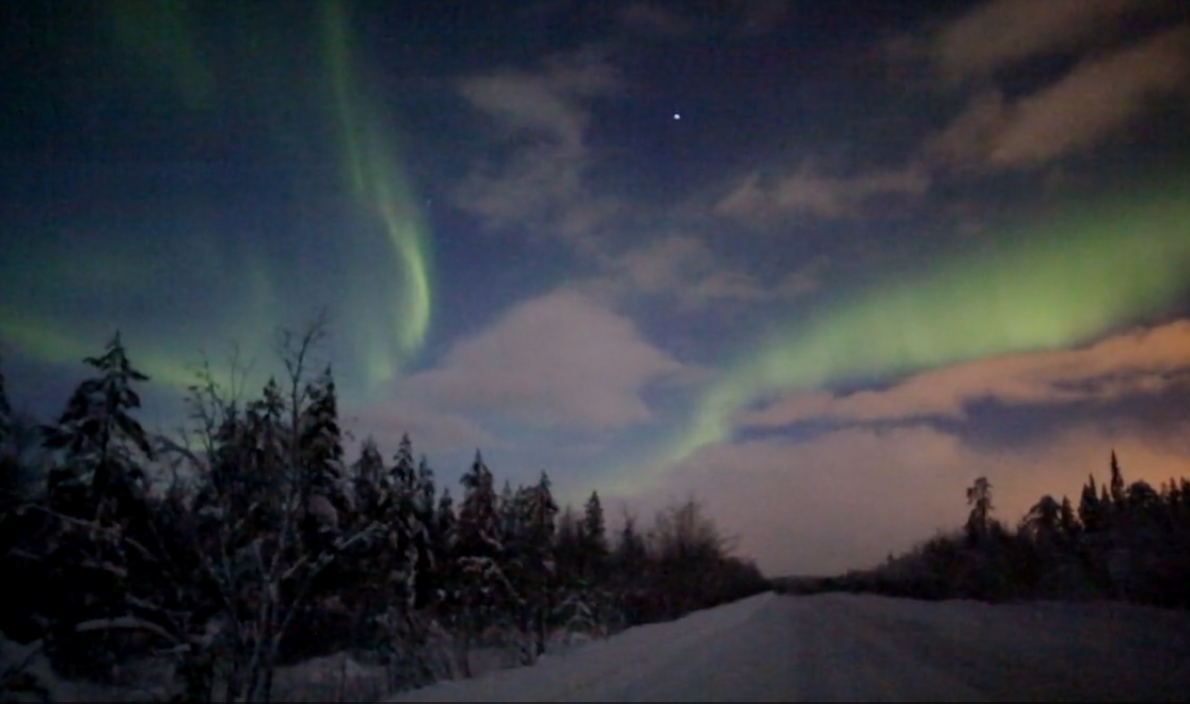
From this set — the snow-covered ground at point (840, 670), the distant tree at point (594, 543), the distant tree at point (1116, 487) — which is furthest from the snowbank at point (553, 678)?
the distant tree at point (1116, 487)

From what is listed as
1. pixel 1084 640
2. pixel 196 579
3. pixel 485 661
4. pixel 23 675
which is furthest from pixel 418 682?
pixel 485 661

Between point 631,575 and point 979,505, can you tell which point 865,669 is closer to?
→ point 631,575

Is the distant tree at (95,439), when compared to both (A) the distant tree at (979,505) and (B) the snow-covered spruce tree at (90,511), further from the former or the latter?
(A) the distant tree at (979,505)

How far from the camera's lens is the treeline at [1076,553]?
46.9m

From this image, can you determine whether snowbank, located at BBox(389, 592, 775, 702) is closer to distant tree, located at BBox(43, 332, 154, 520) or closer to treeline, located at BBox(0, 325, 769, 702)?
treeline, located at BBox(0, 325, 769, 702)

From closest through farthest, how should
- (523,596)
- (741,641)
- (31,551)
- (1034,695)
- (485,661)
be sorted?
1. (1034,695)
2. (741,641)
3. (31,551)
4. (485,661)
5. (523,596)

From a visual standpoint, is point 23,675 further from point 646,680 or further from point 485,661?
point 485,661

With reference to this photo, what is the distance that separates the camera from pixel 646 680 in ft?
51.1

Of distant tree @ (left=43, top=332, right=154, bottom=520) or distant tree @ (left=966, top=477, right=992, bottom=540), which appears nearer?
distant tree @ (left=43, top=332, right=154, bottom=520)

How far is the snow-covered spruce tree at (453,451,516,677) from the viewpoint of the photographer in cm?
4891

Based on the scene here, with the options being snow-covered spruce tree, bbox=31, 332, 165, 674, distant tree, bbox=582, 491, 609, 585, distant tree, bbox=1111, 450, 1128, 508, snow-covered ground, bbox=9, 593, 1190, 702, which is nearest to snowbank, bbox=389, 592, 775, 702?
snow-covered ground, bbox=9, 593, 1190, 702

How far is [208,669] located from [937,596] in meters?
88.7

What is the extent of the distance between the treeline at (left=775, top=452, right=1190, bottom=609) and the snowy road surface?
18347mm

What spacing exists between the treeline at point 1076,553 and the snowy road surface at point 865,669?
1835 centimetres
